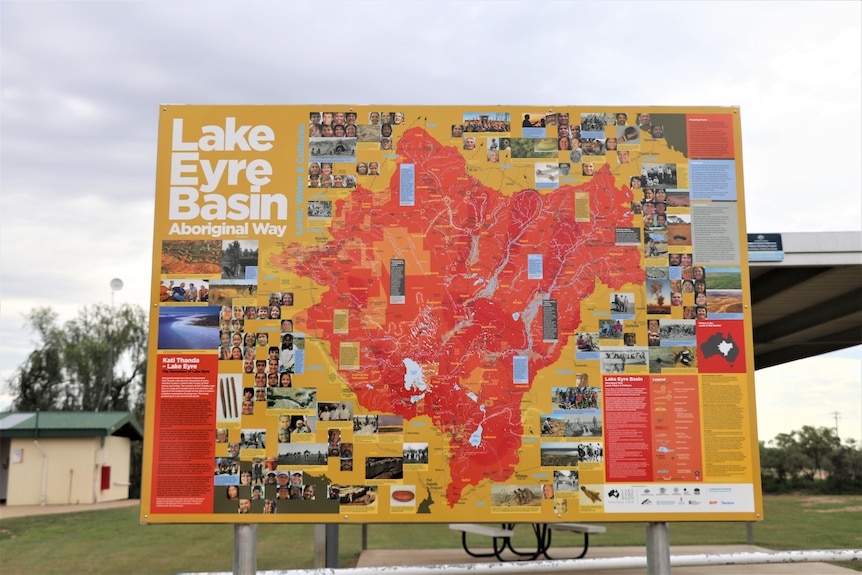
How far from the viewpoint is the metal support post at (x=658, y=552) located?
419cm

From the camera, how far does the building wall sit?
24.6 m

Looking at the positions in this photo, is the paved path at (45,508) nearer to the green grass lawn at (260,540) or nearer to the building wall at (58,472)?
the building wall at (58,472)

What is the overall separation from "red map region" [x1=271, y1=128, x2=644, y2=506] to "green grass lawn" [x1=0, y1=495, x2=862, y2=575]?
778 cm

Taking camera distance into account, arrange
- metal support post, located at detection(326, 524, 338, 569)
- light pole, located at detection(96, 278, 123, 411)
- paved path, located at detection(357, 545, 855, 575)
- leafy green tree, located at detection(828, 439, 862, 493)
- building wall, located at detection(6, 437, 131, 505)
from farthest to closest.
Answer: light pole, located at detection(96, 278, 123, 411) → building wall, located at detection(6, 437, 131, 505) → leafy green tree, located at detection(828, 439, 862, 493) → paved path, located at detection(357, 545, 855, 575) → metal support post, located at detection(326, 524, 338, 569)

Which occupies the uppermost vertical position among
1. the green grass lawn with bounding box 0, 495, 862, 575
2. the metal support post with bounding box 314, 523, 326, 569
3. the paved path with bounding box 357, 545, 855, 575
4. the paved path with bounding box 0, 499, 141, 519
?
the metal support post with bounding box 314, 523, 326, 569

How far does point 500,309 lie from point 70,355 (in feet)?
128

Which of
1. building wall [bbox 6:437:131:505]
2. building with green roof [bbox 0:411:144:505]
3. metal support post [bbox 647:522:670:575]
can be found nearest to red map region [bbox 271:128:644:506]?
metal support post [bbox 647:522:670:575]

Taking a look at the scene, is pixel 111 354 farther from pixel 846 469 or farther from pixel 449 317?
pixel 449 317

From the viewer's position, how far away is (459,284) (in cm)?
420

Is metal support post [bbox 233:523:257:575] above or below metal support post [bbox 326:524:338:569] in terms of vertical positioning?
above

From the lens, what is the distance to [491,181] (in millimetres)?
4305

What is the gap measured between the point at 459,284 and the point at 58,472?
81.4ft

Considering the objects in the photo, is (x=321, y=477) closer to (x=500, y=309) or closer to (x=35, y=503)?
(x=500, y=309)

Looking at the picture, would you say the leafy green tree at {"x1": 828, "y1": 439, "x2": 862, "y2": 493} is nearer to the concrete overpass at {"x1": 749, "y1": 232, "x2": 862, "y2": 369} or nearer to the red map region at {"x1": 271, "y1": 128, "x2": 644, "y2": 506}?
the concrete overpass at {"x1": 749, "y1": 232, "x2": 862, "y2": 369}
